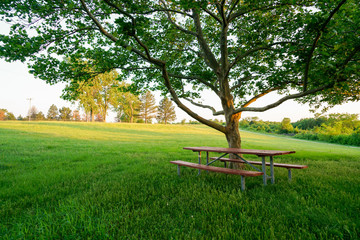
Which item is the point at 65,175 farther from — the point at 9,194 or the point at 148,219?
the point at 148,219

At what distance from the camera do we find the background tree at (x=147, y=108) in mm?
81625

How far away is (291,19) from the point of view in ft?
19.5

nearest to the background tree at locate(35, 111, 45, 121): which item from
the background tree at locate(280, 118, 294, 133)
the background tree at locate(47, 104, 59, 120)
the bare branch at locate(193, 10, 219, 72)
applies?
the background tree at locate(47, 104, 59, 120)

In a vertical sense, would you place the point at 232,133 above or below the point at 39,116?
below

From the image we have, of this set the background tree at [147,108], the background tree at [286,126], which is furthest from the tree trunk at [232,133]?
the background tree at [147,108]

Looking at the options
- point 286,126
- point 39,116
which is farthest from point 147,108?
point 39,116

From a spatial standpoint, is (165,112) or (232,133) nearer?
(232,133)

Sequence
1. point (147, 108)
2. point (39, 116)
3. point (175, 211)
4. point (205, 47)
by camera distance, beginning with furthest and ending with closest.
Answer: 1. point (39, 116)
2. point (147, 108)
3. point (205, 47)
4. point (175, 211)

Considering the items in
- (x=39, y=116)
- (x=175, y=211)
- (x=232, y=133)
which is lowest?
(x=175, y=211)

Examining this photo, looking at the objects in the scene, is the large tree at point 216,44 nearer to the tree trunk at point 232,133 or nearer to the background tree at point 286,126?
the tree trunk at point 232,133

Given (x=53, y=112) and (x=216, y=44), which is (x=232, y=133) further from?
(x=53, y=112)

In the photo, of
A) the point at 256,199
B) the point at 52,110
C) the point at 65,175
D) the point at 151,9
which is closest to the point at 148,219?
the point at 256,199

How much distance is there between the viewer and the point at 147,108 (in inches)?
3238

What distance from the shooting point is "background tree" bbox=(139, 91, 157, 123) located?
81.6 metres
